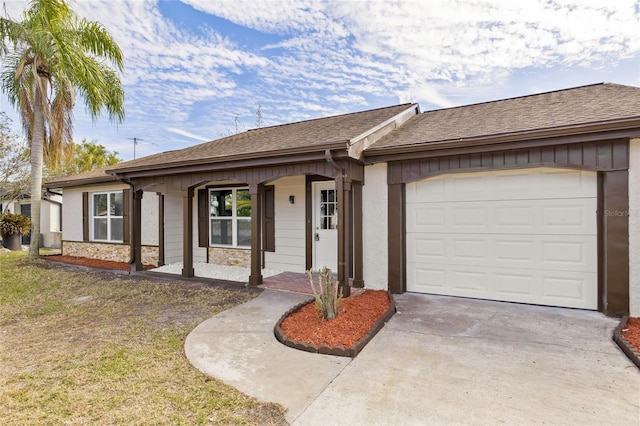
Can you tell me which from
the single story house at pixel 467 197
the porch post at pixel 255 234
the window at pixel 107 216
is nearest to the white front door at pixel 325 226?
the single story house at pixel 467 197

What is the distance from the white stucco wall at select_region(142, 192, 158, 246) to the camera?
32.1 feet

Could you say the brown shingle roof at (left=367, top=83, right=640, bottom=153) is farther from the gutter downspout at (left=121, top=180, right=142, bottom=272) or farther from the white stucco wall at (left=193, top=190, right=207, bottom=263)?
the gutter downspout at (left=121, top=180, right=142, bottom=272)

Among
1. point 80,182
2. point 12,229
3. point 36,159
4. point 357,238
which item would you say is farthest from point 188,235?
point 12,229

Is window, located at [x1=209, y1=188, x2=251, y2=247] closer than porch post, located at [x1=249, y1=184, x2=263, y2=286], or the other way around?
porch post, located at [x1=249, y1=184, x2=263, y2=286]

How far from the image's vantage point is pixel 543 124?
191 inches

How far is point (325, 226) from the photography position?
25.4 feet

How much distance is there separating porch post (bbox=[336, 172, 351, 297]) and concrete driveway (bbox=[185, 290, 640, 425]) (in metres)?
1.15

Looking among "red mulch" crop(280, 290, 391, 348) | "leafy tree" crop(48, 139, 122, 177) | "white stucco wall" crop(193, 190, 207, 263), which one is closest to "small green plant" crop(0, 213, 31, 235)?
"white stucco wall" crop(193, 190, 207, 263)

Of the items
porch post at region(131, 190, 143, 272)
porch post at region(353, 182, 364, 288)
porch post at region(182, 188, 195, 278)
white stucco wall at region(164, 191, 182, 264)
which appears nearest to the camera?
porch post at region(353, 182, 364, 288)

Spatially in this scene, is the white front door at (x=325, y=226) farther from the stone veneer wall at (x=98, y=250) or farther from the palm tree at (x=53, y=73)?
the palm tree at (x=53, y=73)

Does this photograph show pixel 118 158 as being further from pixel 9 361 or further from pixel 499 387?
pixel 499 387

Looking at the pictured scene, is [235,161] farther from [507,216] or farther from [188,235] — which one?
[507,216]

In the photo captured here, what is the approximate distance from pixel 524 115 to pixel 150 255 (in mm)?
9941

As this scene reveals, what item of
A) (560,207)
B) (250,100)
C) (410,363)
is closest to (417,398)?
(410,363)
